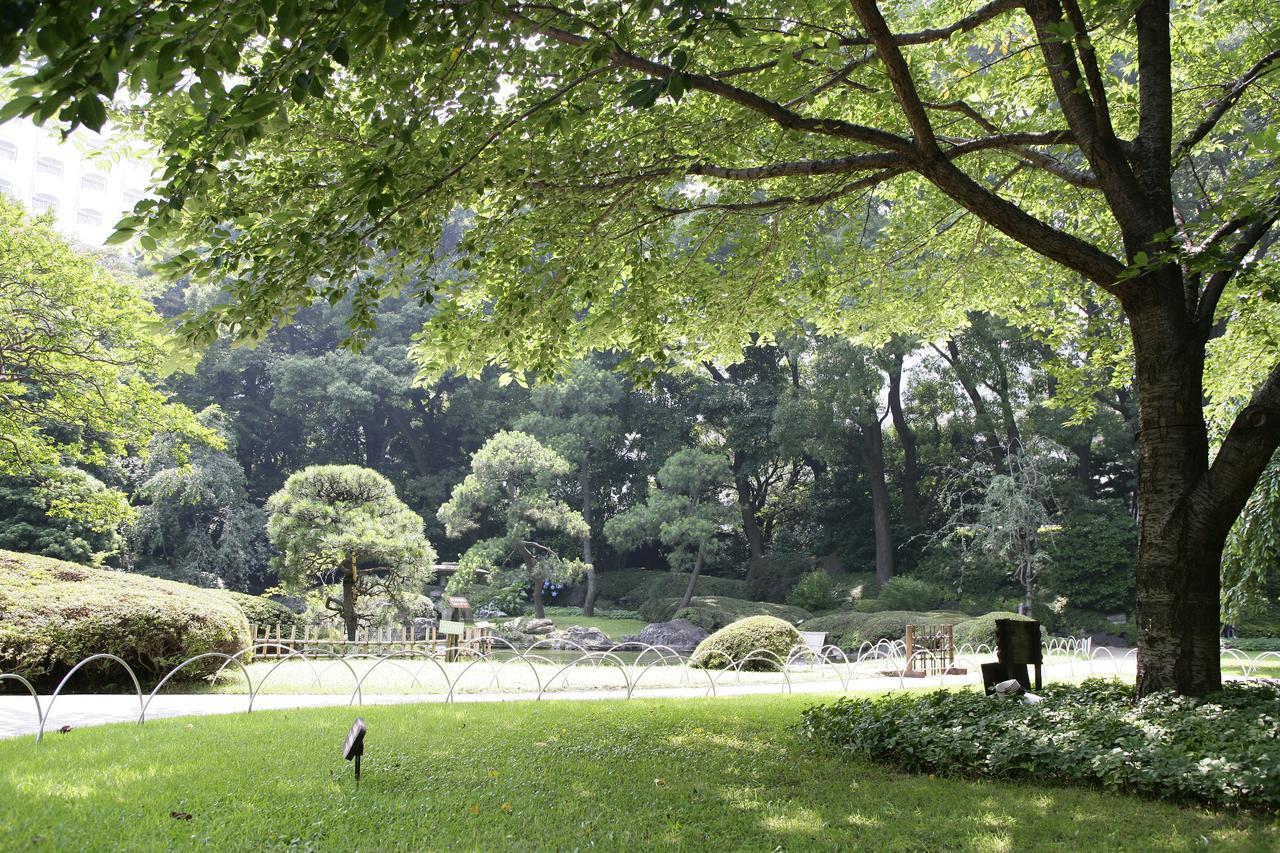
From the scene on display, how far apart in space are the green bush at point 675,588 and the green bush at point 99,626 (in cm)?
2082

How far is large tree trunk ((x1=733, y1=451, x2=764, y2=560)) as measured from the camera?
3366cm

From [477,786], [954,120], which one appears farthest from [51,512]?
[954,120]

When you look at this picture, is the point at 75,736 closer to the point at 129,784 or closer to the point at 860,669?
the point at 129,784

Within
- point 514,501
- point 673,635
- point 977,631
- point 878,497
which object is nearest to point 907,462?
point 878,497

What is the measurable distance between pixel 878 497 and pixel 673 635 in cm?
964

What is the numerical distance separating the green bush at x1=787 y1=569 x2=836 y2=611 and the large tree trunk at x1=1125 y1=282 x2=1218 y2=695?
21.9 m

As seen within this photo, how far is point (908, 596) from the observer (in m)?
25.6

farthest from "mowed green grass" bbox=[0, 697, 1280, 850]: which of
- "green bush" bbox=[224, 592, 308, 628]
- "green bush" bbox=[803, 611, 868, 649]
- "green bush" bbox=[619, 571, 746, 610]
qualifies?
"green bush" bbox=[619, 571, 746, 610]

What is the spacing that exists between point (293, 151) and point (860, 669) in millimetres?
13433

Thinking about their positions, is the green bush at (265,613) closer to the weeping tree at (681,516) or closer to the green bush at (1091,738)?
the green bush at (1091,738)

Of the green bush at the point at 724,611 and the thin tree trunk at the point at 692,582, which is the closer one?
the green bush at the point at 724,611

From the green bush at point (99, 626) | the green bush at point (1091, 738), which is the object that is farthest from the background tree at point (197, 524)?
the green bush at point (1091, 738)

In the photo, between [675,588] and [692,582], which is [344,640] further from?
[675,588]

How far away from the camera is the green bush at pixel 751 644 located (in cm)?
1500
